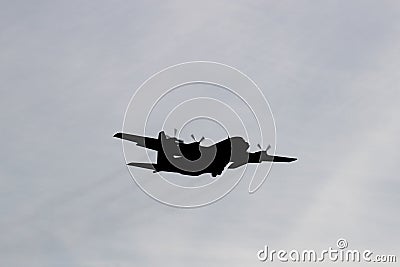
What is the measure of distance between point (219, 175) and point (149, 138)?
9.82m

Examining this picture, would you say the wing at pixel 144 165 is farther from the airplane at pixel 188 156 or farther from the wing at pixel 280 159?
the wing at pixel 280 159

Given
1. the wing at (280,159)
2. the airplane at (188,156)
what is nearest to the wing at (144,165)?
the airplane at (188,156)

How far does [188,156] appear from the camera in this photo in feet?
361

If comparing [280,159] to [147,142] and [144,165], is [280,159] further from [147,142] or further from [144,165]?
[147,142]

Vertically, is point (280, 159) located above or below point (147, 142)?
above

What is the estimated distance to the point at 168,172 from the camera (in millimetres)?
109750

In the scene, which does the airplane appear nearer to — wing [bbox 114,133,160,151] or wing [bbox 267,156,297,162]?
wing [bbox 114,133,160,151]

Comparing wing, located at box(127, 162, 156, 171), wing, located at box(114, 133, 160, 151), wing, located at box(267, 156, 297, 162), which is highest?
wing, located at box(267, 156, 297, 162)

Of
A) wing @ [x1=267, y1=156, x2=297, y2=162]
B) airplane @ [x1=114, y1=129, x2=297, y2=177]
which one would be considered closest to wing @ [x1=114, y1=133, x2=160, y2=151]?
airplane @ [x1=114, y1=129, x2=297, y2=177]

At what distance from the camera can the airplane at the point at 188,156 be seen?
109 metres

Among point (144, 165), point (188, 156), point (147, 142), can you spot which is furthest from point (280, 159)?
point (147, 142)

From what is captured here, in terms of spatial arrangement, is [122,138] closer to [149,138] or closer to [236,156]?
[149,138]

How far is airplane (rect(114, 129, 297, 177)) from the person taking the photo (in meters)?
109

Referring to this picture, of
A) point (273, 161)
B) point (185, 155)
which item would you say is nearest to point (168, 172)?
point (185, 155)
